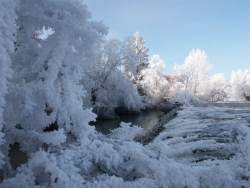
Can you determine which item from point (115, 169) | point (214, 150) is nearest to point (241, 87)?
point (214, 150)

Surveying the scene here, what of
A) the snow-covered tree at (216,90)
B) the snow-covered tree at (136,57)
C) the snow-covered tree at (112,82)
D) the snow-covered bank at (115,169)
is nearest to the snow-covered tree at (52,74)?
the snow-covered bank at (115,169)

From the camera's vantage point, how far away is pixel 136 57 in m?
55.1

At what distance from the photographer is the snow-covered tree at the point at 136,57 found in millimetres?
50344

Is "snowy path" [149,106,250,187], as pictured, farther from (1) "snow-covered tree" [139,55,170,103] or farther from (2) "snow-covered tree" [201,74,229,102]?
(2) "snow-covered tree" [201,74,229,102]

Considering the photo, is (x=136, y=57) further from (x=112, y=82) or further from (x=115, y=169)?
(x=115, y=169)

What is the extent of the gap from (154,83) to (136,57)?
5.02m

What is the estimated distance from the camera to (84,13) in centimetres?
345

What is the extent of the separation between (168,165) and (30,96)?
4.08ft

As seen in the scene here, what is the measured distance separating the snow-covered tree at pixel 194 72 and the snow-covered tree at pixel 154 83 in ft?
22.2

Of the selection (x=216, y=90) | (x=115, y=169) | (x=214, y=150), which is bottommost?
(x=214, y=150)

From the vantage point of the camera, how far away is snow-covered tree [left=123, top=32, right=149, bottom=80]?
50344 mm

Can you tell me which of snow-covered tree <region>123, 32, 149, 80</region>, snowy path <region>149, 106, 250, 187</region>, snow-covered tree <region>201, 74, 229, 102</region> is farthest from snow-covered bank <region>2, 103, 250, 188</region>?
snow-covered tree <region>201, 74, 229, 102</region>

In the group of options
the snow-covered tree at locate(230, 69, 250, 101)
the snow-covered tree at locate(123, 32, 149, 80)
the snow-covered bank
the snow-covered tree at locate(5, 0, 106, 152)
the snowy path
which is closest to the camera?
the snow-covered bank

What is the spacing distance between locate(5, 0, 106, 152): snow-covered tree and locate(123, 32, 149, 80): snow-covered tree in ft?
147
